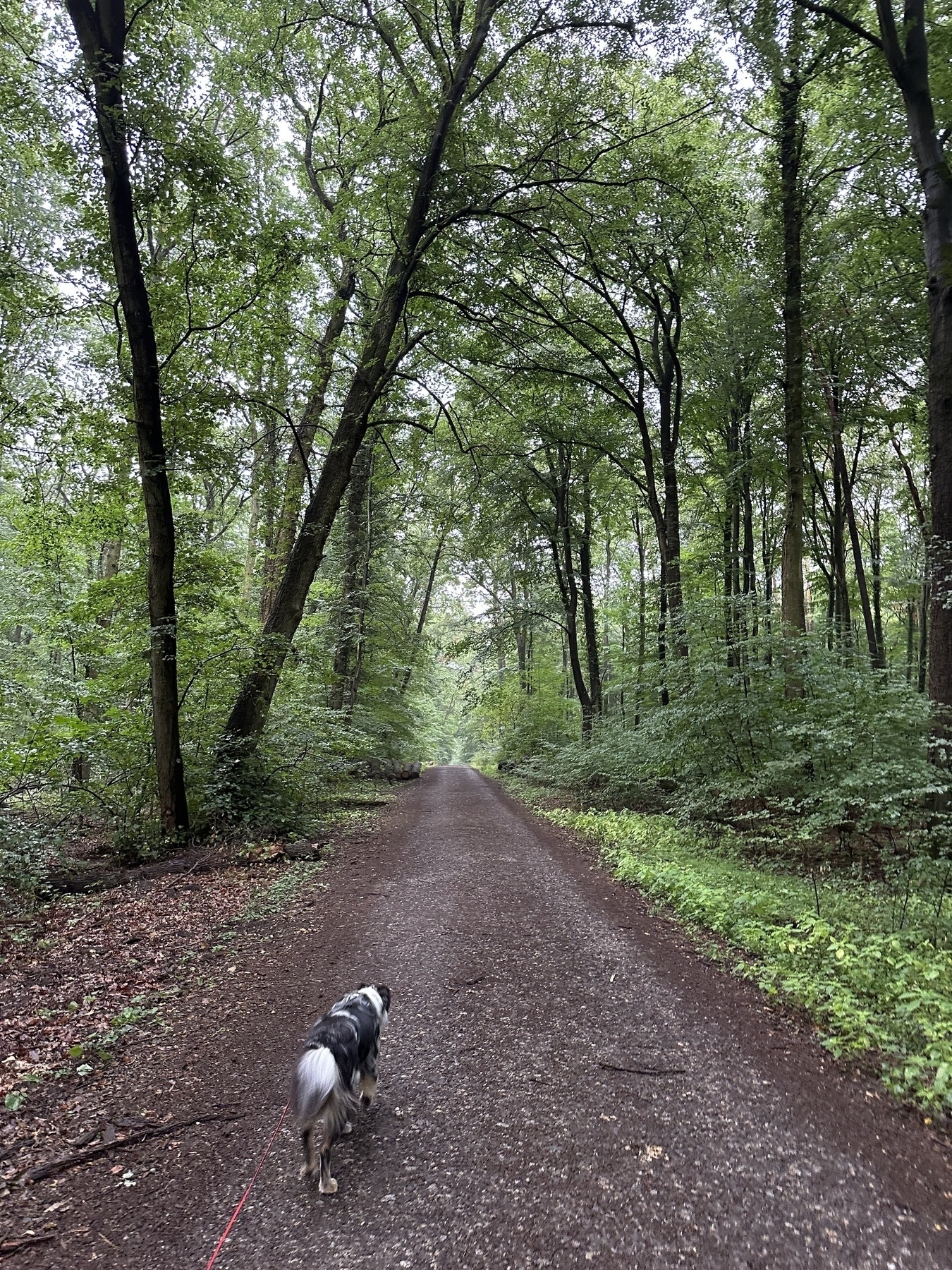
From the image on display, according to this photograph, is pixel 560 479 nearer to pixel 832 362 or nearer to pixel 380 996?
pixel 832 362

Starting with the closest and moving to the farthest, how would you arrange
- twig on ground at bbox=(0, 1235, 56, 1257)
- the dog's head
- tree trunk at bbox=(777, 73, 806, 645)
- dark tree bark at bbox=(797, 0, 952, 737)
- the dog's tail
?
1. twig on ground at bbox=(0, 1235, 56, 1257)
2. the dog's tail
3. the dog's head
4. dark tree bark at bbox=(797, 0, 952, 737)
5. tree trunk at bbox=(777, 73, 806, 645)

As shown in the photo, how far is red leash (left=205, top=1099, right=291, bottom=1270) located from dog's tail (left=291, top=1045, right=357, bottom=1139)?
0.43 meters

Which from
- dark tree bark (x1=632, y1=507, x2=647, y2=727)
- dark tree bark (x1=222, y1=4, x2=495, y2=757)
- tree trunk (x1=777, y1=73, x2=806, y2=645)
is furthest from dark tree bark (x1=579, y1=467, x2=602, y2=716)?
dark tree bark (x1=222, y1=4, x2=495, y2=757)

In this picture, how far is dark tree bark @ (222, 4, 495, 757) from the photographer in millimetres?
8680

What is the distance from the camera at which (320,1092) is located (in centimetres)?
243

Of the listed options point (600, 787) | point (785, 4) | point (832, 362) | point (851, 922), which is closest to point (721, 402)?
point (832, 362)

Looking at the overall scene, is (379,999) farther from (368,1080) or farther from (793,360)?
(793,360)

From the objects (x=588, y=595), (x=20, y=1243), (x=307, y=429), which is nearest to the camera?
(x=20, y=1243)

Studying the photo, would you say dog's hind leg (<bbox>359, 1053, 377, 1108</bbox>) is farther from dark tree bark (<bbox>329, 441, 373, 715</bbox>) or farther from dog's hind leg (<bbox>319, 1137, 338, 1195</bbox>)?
dark tree bark (<bbox>329, 441, 373, 715</bbox>)

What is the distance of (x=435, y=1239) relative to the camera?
2271mm

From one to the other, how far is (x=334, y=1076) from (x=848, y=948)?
371 centimetres

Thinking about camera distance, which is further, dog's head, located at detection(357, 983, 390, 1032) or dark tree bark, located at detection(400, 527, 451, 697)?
dark tree bark, located at detection(400, 527, 451, 697)

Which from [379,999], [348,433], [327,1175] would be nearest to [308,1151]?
[327,1175]

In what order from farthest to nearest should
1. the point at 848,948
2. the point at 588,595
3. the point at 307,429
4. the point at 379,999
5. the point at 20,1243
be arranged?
the point at 588,595, the point at 307,429, the point at 848,948, the point at 379,999, the point at 20,1243
